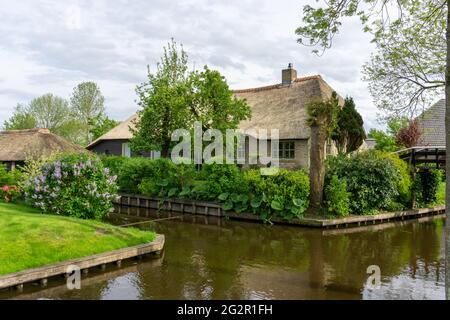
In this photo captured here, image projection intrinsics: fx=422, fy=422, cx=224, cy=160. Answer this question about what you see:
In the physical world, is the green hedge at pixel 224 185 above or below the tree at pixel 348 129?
below

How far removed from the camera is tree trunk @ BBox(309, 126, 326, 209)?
58.2 feet

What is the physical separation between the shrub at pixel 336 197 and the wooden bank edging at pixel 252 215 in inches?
15.7

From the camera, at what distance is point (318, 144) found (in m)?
17.8

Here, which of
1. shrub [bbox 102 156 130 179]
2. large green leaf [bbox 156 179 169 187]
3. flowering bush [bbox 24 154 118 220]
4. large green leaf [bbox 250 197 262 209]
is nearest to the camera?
flowering bush [bbox 24 154 118 220]

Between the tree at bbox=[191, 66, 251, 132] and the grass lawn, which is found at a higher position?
the tree at bbox=[191, 66, 251, 132]

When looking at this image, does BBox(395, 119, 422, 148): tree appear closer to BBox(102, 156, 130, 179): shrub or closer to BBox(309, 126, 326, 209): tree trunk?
BBox(309, 126, 326, 209): tree trunk

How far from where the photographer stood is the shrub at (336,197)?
57.9 ft

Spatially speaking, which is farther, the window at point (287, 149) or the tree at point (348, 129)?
the window at point (287, 149)

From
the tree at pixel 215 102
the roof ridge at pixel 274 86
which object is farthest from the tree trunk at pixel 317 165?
the roof ridge at pixel 274 86

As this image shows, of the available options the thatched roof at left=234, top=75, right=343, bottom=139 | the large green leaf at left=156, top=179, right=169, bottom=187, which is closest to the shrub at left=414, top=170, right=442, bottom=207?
the thatched roof at left=234, top=75, right=343, bottom=139

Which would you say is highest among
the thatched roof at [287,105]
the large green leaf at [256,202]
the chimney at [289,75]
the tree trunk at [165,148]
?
the chimney at [289,75]

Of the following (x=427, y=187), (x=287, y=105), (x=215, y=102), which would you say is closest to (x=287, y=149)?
(x=287, y=105)

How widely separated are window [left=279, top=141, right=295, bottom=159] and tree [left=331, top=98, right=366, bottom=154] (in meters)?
2.75

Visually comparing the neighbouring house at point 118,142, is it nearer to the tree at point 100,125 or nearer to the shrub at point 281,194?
the tree at point 100,125
